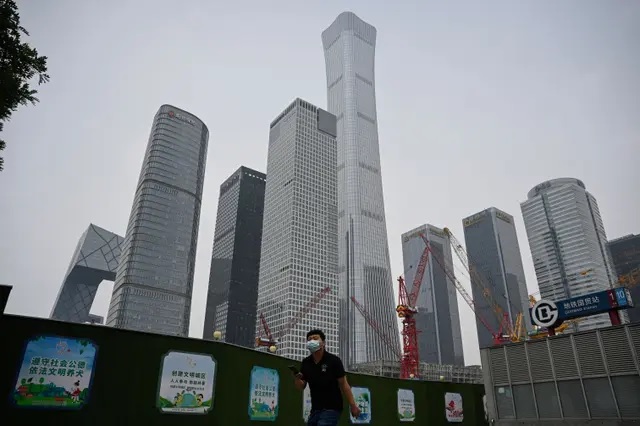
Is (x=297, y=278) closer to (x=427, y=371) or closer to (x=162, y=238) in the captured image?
(x=162, y=238)

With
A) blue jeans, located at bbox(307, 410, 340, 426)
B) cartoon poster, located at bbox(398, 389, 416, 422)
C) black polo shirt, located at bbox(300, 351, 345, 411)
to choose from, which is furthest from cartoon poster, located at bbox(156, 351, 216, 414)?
cartoon poster, located at bbox(398, 389, 416, 422)

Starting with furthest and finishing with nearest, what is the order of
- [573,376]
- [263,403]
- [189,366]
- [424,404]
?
[573,376] → [424,404] → [263,403] → [189,366]

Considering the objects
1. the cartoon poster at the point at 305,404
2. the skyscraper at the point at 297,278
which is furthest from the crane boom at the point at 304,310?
the cartoon poster at the point at 305,404

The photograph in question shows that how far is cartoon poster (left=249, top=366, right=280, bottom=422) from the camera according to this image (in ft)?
39.3

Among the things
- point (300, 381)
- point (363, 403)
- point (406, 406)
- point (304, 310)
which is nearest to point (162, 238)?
point (304, 310)

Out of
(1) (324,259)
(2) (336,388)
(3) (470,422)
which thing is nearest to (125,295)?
(1) (324,259)

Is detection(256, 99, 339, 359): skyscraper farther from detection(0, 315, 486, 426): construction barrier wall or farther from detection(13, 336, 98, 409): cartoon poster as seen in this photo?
detection(13, 336, 98, 409): cartoon poster

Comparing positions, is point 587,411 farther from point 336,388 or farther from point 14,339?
point 14,339

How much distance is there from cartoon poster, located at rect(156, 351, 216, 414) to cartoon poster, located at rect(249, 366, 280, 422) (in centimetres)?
163

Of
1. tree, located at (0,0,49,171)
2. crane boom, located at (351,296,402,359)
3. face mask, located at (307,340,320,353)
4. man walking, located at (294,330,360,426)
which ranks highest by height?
crane boom, located at (351,296,402,359)

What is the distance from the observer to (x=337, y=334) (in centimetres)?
18162

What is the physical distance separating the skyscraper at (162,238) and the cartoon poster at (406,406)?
154636mm

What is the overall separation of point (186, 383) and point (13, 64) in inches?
393

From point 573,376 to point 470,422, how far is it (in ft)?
20.0
